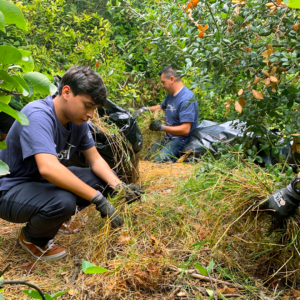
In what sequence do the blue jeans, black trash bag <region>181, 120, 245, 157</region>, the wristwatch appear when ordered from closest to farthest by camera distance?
the wristwatch, black trash bag <region>181, 120, 245, 157</region>, the blue jeans

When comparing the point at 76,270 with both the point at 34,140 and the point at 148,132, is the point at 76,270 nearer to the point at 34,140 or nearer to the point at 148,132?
the point at 34,140

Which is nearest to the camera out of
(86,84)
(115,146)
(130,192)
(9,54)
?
(9,54)

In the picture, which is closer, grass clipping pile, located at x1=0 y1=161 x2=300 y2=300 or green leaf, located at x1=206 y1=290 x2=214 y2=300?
green leaf, located at x1=206 y1=290 x2=214 y2=300

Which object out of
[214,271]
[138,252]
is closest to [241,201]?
[214,271]

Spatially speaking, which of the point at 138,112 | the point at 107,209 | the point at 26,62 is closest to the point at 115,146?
Answer: the point at 107,209

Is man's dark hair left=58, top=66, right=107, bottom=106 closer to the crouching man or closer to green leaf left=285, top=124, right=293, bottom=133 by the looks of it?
the crouching man

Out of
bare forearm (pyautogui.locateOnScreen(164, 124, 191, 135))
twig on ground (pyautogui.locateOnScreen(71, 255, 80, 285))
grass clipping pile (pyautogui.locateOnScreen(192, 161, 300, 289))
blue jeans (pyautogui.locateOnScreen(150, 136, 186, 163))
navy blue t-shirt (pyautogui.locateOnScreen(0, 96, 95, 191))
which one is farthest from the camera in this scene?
bare forearm (pyautogui.locateOnScreen(164, 124, 191, 135))

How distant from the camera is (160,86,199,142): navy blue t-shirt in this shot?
12.4 ft

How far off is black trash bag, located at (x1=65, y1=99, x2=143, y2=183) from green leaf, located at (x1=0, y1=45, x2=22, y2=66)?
6.04ft

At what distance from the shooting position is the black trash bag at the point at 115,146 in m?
2.47

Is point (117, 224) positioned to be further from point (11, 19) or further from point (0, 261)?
point (11, 19)

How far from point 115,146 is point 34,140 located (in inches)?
35.1

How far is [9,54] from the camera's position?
0.56 meters

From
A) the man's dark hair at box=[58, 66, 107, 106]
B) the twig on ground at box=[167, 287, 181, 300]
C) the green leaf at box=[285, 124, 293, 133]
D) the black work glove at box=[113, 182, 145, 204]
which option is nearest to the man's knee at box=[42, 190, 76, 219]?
the black work glove at box=[113, 182, 145, 204]
